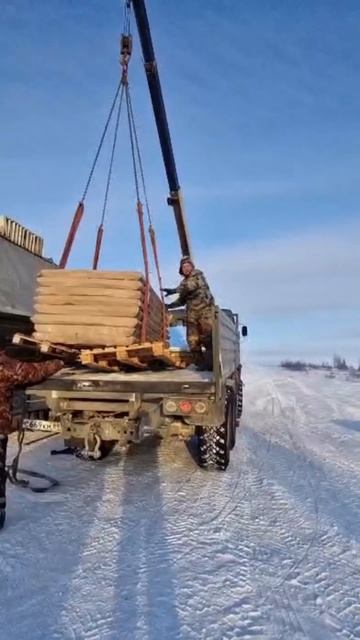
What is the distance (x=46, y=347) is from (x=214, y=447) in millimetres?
2375

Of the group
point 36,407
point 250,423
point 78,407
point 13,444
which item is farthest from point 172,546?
point 250,423

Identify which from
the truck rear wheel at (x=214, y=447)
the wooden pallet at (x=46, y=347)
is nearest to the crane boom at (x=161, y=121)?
the wooden pallet at (x=46, y=347)

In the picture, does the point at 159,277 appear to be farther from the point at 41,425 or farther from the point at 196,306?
the point at 41,425

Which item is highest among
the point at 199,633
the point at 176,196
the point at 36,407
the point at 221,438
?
the point at 176,196

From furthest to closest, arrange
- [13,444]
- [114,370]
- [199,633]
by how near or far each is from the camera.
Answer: [13,444]
[114,370]
[199,633]

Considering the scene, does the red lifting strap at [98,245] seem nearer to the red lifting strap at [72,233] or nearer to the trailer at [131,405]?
the red lifting strap at [72,233]

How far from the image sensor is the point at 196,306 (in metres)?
7.75

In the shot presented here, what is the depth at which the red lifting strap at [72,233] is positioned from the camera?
303 inches

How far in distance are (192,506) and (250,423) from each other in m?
6.44

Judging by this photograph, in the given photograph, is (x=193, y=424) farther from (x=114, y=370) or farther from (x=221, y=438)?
(x=114, y=370)

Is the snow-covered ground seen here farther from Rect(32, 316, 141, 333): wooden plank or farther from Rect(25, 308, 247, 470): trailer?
Rect(32, 316, 141, 333): wooden plank

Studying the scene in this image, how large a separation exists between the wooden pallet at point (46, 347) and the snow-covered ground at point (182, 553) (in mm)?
1469

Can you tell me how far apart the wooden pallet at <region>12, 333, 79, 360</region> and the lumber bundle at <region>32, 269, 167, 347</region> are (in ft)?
0.33

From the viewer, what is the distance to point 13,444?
831 centimetres
